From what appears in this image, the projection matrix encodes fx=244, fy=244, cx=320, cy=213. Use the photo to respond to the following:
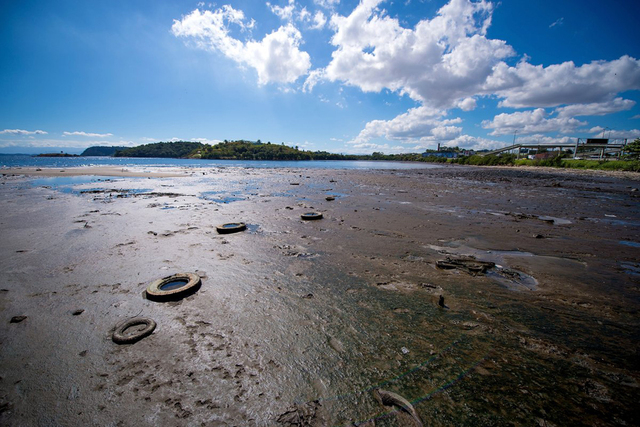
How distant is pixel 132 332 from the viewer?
3.73 meters

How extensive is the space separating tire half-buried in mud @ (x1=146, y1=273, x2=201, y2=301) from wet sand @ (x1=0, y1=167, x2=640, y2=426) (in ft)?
0.61

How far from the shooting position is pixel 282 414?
2518mm

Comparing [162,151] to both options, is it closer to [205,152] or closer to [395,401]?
[205,152]

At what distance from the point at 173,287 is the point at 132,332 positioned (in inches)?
51.3

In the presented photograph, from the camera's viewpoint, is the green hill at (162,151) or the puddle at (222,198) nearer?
the puddle at (222,198)

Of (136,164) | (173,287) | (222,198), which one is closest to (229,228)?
(173,287)

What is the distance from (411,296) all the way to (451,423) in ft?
8.09

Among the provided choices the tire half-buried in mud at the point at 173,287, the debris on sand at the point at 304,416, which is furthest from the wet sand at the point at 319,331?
the tire half-buried in mud at the point at 173,287

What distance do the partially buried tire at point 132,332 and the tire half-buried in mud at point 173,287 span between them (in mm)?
601

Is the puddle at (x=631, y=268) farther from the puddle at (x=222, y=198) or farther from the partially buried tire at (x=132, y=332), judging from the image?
the puddle at (x=222, y=198)

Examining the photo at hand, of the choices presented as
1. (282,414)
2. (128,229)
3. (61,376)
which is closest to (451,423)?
(282,414)

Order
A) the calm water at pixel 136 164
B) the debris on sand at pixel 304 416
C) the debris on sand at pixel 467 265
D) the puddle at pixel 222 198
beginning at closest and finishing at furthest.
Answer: the debris on sand at pixel 304 416 < the debris on sand at pixel 467 265 < the puddle at pixel 222 198 < the calm water at pixel 136 164

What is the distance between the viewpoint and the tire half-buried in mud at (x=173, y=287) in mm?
4559

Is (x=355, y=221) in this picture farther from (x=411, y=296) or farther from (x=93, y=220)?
(x=93, y=220)
